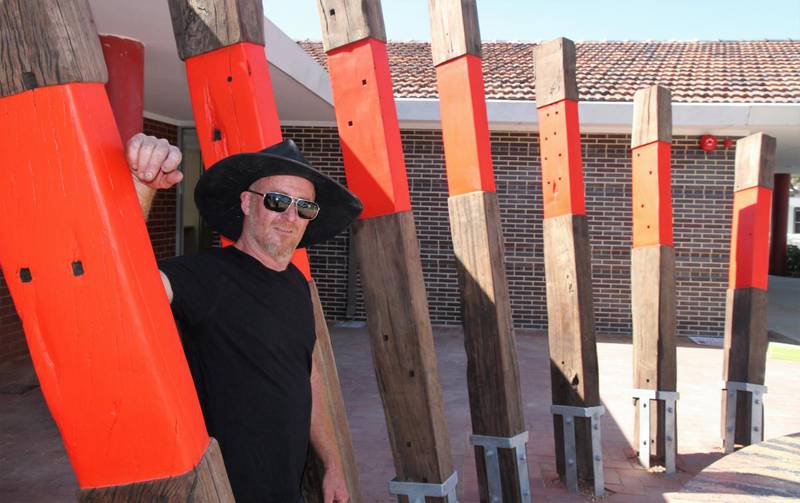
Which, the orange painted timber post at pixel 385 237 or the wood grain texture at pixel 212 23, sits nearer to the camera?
the wood grain texture at pixel 212 23

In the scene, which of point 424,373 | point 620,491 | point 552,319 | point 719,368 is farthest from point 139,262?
point 719,368

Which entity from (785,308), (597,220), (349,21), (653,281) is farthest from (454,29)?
(785,308)

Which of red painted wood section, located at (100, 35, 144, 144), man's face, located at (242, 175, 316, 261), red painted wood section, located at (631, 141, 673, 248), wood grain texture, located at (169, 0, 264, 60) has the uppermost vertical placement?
red painted wood section, located at (100, 35, 144, 144)

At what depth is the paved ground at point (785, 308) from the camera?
10685mm

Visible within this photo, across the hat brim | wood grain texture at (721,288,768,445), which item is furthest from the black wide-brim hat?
wood grain texture at (721,288,768,445)

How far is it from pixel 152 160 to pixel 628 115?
354 inches

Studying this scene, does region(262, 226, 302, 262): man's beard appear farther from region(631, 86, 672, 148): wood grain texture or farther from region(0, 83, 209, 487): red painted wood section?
region(631, 86, 672, 148): wood grain texture

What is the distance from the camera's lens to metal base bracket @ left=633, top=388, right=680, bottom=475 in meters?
4.59

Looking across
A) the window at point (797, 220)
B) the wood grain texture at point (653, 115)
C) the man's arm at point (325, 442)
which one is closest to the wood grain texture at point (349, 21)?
the man's arm at point (325, 442)

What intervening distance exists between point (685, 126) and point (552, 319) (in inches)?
253

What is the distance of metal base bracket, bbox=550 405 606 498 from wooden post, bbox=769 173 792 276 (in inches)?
726

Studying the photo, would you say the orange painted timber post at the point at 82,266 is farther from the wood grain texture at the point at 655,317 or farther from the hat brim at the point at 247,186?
the wood grain texture at the point at 655,317

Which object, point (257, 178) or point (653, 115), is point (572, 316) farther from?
point (257, 178)

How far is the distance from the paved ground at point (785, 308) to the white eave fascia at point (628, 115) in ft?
10.7
